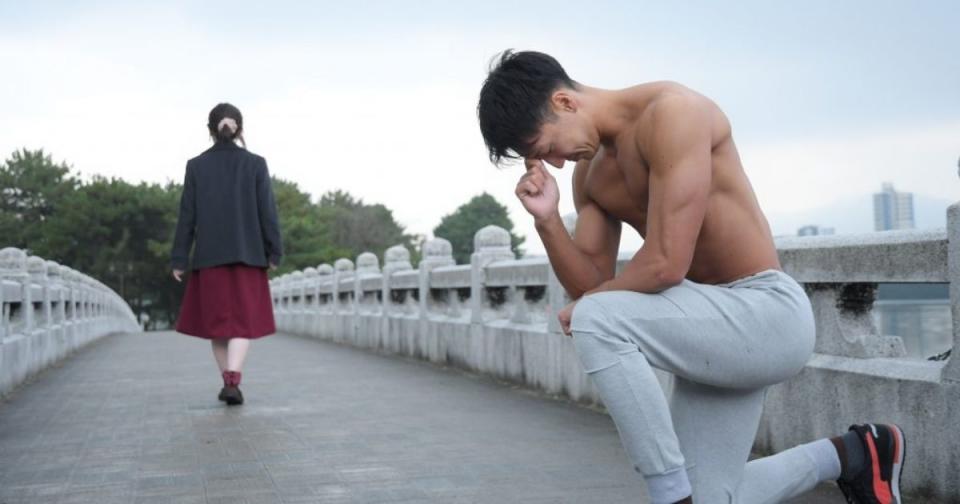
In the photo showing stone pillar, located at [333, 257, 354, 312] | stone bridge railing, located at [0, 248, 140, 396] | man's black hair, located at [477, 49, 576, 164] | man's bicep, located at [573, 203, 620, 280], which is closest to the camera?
man's black hair, located at [477, 49, 576, 164]

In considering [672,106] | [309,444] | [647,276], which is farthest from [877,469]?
[309,444]

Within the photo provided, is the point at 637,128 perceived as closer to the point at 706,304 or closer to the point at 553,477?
the point at 706,304

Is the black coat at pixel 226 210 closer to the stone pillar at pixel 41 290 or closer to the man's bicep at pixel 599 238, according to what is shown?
the stone pillar at pixel 41 290

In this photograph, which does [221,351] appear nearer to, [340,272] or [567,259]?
[567,259]

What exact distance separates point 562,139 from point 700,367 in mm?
717

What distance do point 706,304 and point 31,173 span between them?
7939 centimetres

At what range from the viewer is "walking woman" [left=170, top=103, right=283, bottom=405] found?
28.4 ft

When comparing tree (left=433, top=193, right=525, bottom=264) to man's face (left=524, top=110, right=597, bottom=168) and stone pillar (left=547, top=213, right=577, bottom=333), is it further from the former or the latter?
man's face (left=524, top=110, right=597, bottom=168)

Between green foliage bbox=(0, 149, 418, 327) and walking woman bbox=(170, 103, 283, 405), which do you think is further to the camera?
green foliage bbox=(0, 149, 418, 327)

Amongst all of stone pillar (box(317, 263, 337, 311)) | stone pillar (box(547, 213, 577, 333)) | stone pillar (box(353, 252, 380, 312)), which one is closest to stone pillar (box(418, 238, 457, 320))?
stone pillar (box(353, 252, 380, 312))

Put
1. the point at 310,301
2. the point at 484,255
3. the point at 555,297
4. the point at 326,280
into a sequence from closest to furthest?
the point at 555,297, the point at 484,255, the point at 326,280, the point at 310,301

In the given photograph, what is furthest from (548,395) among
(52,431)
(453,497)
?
(453,497)

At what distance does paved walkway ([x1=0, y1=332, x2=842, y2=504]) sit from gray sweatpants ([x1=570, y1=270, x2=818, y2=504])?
4.59 feet

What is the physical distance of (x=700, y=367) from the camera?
3244 mm
